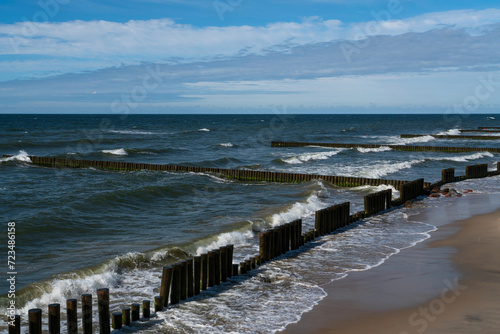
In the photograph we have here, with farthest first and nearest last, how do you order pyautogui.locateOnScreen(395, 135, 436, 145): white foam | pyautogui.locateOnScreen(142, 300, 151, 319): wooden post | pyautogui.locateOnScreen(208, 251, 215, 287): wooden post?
pyautogui.locateOnScreen(395, 135, 436, 145): white foam → pyautogui.locateOnScreen(208, 251, 215, 287): wooden post → pyautogui.locateOnScreen(142, 300, 151, 319): wooden post

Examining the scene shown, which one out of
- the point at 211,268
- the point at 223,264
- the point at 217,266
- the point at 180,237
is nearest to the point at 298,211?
the point at 180,237

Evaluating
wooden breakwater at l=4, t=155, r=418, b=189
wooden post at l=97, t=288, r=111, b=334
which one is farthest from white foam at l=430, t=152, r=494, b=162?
wooden post at l=97, t=288, r=111, b=334

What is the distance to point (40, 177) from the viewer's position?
3381cm

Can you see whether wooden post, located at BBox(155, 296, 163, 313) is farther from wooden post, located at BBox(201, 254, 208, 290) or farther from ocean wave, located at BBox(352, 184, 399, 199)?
ocean wave, located at BBox(352, 184, 399, 199)

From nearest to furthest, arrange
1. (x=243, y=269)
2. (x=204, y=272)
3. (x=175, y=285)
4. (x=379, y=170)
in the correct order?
(x=175, y=285) < (x=204, y=272) < (x=243, y=269) < (x=379, y=170)

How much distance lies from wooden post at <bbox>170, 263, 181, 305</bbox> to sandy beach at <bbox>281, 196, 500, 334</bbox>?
2.62 meters

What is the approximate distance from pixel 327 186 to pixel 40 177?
19.1 m

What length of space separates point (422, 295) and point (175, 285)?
17.3ft

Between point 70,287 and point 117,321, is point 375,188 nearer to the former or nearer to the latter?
point 70,287

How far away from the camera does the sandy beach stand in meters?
9.24

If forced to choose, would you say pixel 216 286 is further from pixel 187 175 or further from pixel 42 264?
pixel 187 175

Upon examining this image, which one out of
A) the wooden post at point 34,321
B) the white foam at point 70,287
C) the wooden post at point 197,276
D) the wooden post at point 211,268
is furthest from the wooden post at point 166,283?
the wooden post at point 34,321

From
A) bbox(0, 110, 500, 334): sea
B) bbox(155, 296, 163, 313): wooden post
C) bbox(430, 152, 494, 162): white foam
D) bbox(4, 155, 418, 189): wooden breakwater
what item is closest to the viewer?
bbox(155, 296, 163, 313): wooden post

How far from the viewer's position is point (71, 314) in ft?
28.1
